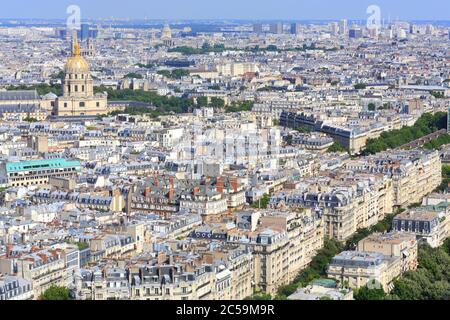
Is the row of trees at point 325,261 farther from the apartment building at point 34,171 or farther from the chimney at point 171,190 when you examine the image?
the apartment building at point 34,171

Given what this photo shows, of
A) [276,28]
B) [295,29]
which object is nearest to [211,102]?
[295,29]

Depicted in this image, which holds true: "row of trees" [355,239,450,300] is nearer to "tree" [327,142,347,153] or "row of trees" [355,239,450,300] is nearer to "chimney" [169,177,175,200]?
"chimney" [169,177,175,200]

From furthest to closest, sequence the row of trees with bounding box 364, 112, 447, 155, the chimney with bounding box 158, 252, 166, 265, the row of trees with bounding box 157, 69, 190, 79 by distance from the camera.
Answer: the row of trees with bounding box 157, 69, 190, 79
the row of trees with bounding box 364, 112, 447, 155
the chimney with bounding box 158, 252, 166, 265

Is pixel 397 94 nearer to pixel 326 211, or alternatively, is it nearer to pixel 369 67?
pixel 369 67

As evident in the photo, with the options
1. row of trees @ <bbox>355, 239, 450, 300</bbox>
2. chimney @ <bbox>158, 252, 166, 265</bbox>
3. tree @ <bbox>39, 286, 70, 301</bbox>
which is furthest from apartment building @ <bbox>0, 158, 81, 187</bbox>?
tree @ <bbox>39, 286, 70, 301</bbox>

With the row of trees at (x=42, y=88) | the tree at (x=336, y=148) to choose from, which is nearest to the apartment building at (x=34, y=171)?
the tree at (x=336, y=148)

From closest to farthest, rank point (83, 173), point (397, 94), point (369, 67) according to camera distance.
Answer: point (83, 173)
point (397, 94)
point (369, 67)
